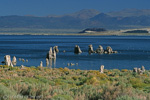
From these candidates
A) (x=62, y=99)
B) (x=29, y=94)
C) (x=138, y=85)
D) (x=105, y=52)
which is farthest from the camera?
(x=105, y=52)

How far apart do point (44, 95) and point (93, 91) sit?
94.6 inches

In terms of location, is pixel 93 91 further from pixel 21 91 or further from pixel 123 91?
pixel 21 91

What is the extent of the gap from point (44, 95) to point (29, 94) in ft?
2.80

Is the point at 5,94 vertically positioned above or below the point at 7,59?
above

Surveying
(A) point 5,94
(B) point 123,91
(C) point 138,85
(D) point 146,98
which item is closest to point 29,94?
(A) point 5,94

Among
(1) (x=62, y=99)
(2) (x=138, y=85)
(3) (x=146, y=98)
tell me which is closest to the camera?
(1) (x=62, y=99)

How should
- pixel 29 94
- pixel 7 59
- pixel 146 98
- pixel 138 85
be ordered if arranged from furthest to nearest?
pixel 7 59 < pixel 138 85 < pixel 29 94 < pixel 146 98

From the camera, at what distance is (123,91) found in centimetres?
1304

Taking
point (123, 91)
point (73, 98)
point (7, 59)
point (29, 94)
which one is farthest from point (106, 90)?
point (7, 59)

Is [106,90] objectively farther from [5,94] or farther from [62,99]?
[5,94]

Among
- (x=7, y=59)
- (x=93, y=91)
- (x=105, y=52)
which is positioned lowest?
(x=105, y=52)

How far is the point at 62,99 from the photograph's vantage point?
1133cm

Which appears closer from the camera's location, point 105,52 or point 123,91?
point 123,91

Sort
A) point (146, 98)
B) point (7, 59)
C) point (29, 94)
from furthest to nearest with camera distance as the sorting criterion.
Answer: point (7, 59) → point (29, 94) → point (146, 98)
